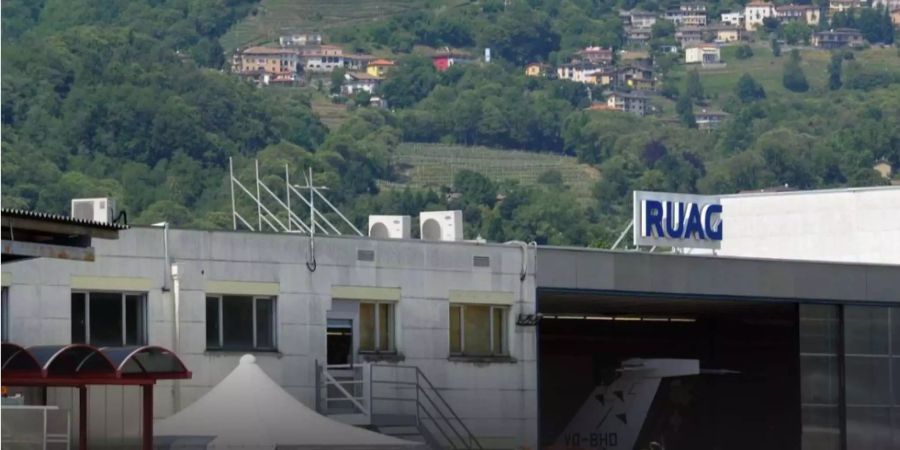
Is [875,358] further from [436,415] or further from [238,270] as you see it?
[238,270]

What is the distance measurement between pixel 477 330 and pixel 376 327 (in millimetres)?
2796

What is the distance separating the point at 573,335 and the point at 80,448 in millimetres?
30087

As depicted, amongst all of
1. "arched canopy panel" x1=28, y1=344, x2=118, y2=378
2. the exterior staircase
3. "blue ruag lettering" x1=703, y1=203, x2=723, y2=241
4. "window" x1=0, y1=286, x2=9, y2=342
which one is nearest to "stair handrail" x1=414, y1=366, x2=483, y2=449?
the exterior staircase

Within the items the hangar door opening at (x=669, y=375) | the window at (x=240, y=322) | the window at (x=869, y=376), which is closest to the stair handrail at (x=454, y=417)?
the window at (x=240, y=322)

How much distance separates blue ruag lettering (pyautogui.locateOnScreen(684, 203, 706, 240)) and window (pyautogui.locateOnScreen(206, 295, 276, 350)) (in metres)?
16.9

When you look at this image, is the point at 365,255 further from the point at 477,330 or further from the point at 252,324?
the point at 477,330

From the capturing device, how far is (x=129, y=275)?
131ft

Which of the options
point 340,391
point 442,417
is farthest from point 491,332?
point 340,391

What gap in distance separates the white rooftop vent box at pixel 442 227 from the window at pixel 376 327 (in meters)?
2.93

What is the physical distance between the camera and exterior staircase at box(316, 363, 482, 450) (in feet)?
139

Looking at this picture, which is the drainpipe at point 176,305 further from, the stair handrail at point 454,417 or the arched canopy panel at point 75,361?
the arched canopy panel at point 75,361

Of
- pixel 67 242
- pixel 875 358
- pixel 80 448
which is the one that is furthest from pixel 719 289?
pixel 67 242

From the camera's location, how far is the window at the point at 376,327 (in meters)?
43.9

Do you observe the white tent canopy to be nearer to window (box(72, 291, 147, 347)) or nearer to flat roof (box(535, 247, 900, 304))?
window (box(72, 291, 147, 347))
